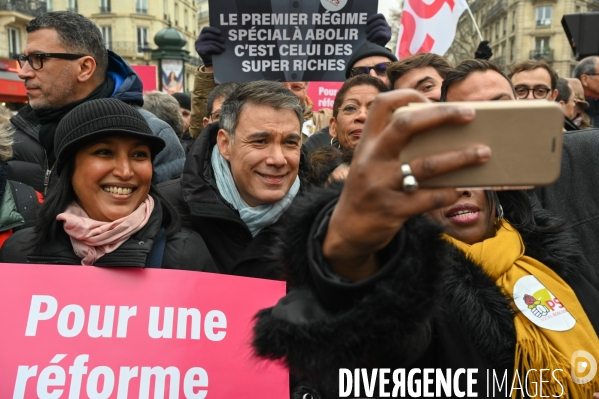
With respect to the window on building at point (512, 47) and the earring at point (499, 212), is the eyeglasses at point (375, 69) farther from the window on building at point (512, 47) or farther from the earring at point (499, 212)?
the window on building at point (512, 47)

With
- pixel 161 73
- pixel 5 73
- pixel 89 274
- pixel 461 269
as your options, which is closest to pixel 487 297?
pixel 461 269

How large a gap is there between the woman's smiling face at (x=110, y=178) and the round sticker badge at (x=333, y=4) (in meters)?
2.33

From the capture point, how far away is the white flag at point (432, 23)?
7465 mm

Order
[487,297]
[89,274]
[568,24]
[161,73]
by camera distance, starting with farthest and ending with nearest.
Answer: [161,73] → [568,24] → [89,274] → [487,297]

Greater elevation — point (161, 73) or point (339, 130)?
point (161, 73)

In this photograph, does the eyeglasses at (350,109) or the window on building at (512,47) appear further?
the window on building at (512,47)

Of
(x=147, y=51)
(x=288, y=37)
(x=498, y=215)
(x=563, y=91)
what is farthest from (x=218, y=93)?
(x=147, y=51)

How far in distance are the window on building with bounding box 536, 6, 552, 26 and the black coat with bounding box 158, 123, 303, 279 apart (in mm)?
70492

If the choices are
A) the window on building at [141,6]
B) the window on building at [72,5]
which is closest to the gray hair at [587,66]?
the window on building at [72,5]

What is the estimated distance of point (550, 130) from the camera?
3.89 feet

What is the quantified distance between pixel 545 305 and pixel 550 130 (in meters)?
1.16

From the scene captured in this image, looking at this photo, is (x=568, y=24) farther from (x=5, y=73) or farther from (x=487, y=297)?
(x=5, y=73)

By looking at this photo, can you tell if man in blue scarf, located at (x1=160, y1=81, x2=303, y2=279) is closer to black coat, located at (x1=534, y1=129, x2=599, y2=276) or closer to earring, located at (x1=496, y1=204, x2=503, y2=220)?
earring, located at (x1=496, y1=204, x2=503, y2=220)

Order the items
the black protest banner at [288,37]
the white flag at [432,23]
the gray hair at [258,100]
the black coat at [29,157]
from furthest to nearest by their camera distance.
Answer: the white flag at [432,23] → the black protest banner at [288,37] → the black coat at [29,157] → the gray hair at [258,100]
